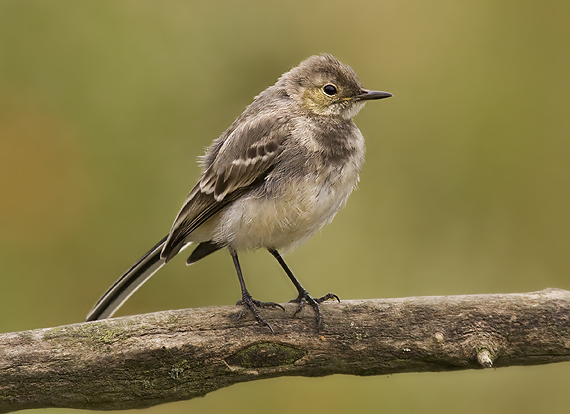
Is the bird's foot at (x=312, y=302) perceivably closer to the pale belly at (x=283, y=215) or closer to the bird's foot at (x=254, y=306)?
the bird's foot at (x=254, y=306)

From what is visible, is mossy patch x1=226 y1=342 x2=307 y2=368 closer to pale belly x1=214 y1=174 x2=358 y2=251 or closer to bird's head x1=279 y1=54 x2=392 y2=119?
pale belly x1=214 y1=174 x2=358 y2=251

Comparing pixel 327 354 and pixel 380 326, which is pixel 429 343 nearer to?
pixel 380 326

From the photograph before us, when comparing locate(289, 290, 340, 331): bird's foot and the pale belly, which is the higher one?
the pale belly

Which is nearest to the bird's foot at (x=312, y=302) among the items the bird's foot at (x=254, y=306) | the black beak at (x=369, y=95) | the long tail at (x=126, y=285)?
the bird's foot at (x=254, y=306)

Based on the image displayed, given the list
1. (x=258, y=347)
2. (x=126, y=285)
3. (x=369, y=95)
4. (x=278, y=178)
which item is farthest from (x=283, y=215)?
(x=126, y=285)

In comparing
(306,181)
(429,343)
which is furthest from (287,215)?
(429,343)

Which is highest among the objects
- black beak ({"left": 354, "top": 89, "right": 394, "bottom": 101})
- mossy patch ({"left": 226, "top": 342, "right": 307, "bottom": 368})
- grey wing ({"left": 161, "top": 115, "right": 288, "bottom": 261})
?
black beak ({"left": 354, "top": 89, "right": 394, "bottom": 101})

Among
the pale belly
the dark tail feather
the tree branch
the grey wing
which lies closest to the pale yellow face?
the grey wing
